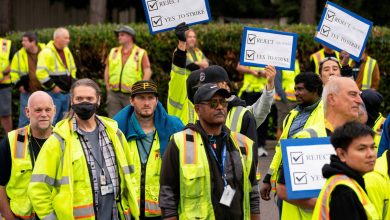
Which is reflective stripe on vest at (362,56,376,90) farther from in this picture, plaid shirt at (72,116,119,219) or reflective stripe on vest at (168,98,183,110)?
plaid shirt at (72,116,119,219)

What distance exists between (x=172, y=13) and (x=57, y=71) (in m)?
5.25

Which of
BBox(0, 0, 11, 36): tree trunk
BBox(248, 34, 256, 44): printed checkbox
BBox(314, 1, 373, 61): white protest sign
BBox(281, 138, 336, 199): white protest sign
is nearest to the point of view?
BBox(281, 138, 336, 199): white protest sign

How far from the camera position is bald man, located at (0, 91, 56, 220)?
274 inches

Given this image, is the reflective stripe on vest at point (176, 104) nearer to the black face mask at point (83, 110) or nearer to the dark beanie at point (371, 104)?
the dark beanie at point (371, 104)

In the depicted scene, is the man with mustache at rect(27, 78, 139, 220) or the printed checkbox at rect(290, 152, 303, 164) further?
the man with mustache at rect(27, 78, 139, 220)

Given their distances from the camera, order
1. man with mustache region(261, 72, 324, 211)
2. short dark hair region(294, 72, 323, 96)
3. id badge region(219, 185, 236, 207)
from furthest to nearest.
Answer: short dark hair region(294, 72, 323, 96) → man with mustache region(261, 72, 324, 211) → id badge region(219, 185, 236, 207)

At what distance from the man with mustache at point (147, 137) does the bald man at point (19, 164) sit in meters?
0.68

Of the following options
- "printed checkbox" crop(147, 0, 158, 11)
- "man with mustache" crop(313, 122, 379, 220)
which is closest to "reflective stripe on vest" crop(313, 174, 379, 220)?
"man with mustache" crop(313, 122, 379, 220)

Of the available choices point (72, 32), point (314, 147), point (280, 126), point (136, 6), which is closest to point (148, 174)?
point (314, 147)

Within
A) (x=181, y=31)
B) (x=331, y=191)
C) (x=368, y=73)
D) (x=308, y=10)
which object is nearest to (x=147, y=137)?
(x=181, y=31)

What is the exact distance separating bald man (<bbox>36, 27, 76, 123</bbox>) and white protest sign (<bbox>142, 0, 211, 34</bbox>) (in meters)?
5.01

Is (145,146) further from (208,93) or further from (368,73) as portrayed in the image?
(368,73)

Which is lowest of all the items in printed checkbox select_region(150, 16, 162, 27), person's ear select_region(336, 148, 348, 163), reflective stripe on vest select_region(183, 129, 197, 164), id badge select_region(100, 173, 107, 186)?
id badge select_region(100, 173, 107, 186)

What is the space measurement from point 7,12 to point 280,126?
12040 millimetres
